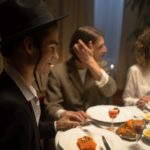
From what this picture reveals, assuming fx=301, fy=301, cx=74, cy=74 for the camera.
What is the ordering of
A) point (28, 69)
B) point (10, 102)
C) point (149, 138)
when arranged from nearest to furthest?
1. point (10, 102)
2. point (28, 69)
3. point (149, 138)

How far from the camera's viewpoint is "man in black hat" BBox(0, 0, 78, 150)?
3.08 ft

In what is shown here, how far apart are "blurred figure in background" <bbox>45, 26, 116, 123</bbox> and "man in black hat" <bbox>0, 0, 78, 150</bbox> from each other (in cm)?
91

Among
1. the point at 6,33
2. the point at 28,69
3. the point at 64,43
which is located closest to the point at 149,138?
the point at 28,69

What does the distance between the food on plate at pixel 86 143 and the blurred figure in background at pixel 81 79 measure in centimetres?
57

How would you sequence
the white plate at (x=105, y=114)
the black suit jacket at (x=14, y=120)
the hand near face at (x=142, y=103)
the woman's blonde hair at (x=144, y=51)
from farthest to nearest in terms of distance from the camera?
the woman's blonde hair at (x=144, y=51) → the hand near face at (x=142, y=103) → the white plate at (x=105, y=114) → the black suit jacket at (x=14, y=120)

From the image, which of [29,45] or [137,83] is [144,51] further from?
[29,45]

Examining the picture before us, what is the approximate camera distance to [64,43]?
393 cm

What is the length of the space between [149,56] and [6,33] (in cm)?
146

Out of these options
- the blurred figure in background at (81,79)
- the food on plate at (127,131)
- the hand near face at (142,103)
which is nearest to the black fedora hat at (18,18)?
the food on plate at (127,131)

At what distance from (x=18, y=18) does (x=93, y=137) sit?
734 millimetres

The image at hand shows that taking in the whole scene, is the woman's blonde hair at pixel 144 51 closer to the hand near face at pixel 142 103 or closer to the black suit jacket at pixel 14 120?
the hand near face at pixel 142 103

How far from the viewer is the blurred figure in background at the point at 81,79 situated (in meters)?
2.00

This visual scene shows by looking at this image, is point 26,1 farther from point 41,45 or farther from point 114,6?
point 114,6

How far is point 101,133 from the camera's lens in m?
1.53
